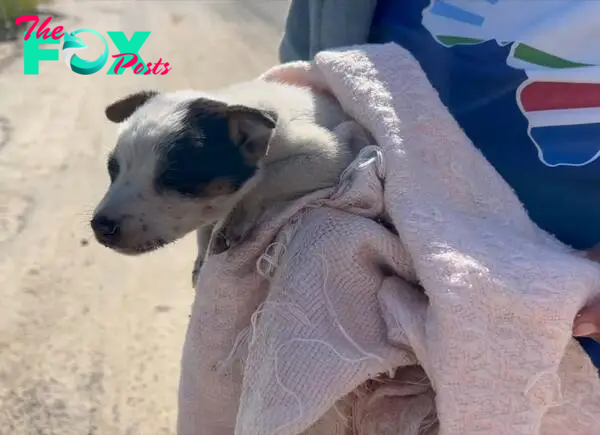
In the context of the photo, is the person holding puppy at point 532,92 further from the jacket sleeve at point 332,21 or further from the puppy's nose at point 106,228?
the puppy's nose at point 106,228

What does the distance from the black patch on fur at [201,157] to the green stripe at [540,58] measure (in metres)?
0.40

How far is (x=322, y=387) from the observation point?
3.26ft

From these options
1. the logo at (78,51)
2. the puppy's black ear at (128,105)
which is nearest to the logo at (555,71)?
the puppy's black ear at (128,105)

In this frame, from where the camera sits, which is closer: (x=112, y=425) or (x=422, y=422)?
(x=422, y=422)

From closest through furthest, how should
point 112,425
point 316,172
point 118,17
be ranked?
point 316,172 < point 112,425 < point 118,17

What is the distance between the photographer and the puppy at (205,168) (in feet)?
3.65

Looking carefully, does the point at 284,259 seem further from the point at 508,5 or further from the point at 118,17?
the point at 118,17

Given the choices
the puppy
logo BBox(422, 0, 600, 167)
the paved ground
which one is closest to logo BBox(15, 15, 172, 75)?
the paved ground

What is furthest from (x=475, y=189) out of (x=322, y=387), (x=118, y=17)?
(x=118, y=17)

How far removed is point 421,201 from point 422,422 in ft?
0.86

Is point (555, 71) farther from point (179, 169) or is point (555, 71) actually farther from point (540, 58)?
point (179, 169)

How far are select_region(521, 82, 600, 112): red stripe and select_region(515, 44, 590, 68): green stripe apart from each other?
3cm

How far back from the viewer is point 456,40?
1.24 meters

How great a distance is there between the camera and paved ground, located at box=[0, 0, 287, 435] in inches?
65.6
